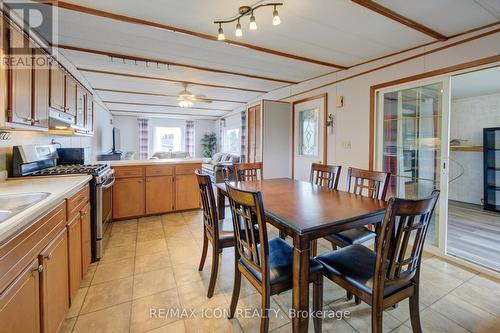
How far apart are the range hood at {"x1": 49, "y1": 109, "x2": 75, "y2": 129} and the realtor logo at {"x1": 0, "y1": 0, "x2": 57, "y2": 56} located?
56 centimetres

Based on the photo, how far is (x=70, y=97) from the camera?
276 centimetres

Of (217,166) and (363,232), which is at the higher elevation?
(217,166)

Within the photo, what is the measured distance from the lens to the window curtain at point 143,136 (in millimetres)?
8734

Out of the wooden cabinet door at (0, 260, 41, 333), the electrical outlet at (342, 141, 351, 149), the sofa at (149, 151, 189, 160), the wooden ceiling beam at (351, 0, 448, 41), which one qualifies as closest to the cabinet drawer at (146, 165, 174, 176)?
the wooden cabinet door at (0, 260, 41, 333)

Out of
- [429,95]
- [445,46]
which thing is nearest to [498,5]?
[445,46]

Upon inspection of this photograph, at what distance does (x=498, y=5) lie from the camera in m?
1.88

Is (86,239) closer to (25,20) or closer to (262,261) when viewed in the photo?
Result: (262,261)

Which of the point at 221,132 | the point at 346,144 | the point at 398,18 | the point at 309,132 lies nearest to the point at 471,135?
the point at 346,144

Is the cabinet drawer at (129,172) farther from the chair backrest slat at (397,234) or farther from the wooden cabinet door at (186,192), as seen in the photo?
the chair backrest slat at (397,234)

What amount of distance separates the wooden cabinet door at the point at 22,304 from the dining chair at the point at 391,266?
154 cm

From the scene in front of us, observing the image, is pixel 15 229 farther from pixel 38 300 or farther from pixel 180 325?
pixel 180 325

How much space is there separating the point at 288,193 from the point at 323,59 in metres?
2.11

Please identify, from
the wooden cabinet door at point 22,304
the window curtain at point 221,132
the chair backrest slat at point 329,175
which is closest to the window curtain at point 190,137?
the window curtain at point 221,132

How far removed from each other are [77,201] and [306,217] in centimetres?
180
